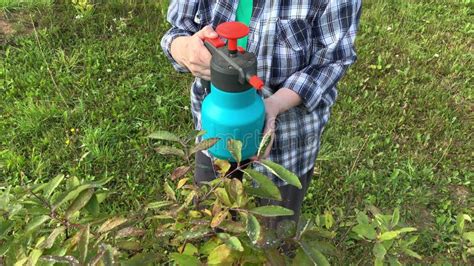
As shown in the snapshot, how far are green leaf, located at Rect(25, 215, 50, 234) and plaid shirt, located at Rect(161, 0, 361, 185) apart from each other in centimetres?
80

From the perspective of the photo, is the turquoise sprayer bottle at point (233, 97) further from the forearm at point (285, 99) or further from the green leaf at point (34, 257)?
the green leaf at point (34, 257)

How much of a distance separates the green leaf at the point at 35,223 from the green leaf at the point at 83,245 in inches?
3.4

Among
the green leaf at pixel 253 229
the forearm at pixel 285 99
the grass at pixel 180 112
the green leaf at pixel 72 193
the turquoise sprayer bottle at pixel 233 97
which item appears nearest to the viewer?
the green leaf at pixel 253 229

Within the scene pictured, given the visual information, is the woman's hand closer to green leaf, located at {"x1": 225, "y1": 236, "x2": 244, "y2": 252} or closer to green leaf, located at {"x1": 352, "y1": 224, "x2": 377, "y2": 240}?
green leaf, located at {"x1": 352, "y1": 224, "x2": 377, "y2": 240}

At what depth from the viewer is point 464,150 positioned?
9.99ft

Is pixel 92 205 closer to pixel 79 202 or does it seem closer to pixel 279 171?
pixel 79 202

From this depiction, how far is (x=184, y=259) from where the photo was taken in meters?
0.96

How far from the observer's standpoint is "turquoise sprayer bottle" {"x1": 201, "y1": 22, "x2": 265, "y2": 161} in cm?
110

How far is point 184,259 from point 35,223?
29cm

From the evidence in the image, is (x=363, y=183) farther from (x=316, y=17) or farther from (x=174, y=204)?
(x=174, y=204)

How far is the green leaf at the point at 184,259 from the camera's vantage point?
96 centimetres

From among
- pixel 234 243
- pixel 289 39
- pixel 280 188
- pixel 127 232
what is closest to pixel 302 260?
pixel 234 243

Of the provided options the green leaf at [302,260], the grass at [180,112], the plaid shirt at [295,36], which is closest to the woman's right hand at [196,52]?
the plaid shirt at [295,36]

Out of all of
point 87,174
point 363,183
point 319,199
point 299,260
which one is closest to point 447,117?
point 363,183
